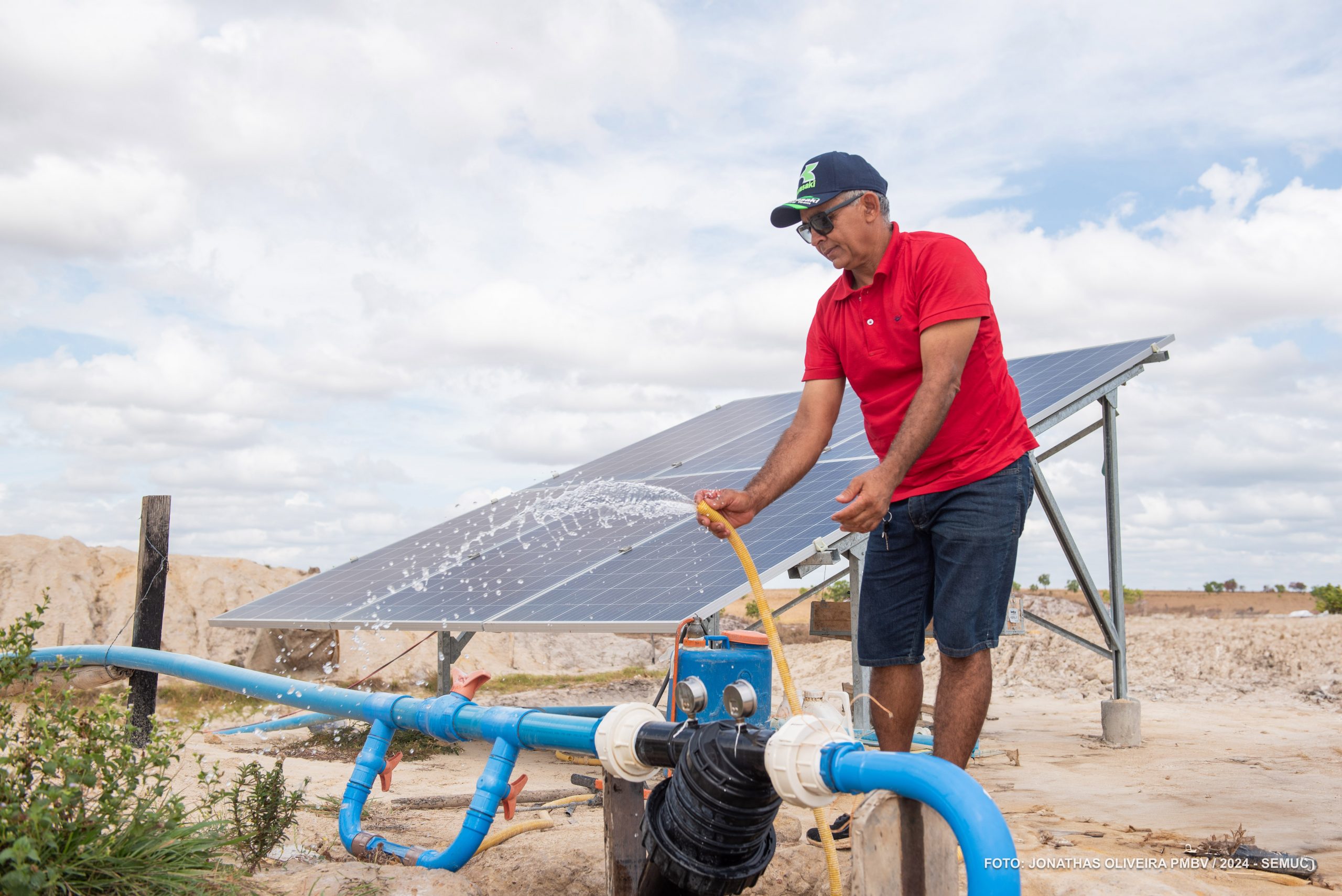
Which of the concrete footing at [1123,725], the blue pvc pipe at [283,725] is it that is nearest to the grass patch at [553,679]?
the blue pvc pipe at [283,725]

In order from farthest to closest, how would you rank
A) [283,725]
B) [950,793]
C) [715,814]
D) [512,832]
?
[283,725] < [512,832] < [715,814] < [950,793]

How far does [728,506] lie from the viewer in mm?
2850

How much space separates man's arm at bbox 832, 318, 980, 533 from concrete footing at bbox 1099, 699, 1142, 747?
5.73 metres

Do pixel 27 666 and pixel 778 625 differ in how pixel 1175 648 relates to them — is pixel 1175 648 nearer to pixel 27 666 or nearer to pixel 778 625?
pixel 778 625

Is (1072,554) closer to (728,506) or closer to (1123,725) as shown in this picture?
(1123,725)

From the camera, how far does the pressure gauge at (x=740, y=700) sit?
220 centimetres

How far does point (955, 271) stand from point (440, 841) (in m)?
2.85

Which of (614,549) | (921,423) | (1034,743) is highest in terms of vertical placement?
(921,423)

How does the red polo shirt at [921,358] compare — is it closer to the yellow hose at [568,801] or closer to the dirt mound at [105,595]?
the yellow hose at [568,801]

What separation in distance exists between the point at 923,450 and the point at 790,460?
62 cm

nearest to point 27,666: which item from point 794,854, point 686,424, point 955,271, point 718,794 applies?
point 718,794

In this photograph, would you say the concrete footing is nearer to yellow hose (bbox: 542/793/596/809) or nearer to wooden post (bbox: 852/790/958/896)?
yellow hose (bbox: 542/793/596/809)

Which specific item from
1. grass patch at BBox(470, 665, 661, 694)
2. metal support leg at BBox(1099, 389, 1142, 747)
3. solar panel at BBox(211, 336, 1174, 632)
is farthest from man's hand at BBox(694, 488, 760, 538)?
grass patch at BBox(470, 665, 661, 694)

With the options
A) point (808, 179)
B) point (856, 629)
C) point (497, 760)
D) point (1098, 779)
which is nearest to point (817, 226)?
point (808, 179)
